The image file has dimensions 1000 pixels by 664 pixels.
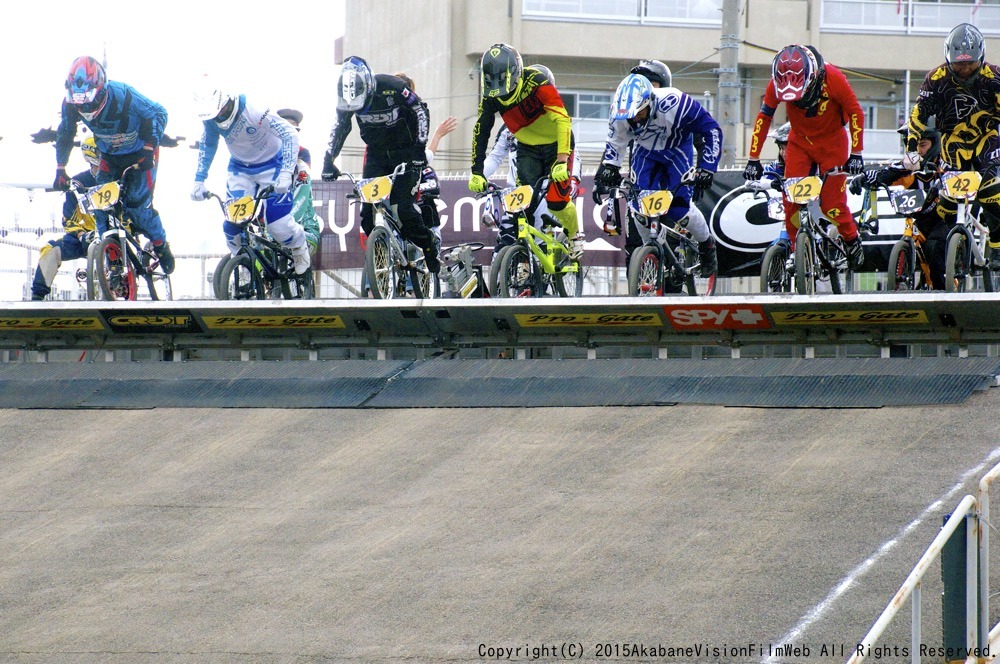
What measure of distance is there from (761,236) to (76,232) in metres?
8.67

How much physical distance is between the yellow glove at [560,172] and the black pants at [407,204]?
130 centimetres

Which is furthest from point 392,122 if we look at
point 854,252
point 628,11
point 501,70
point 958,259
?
point 628,11

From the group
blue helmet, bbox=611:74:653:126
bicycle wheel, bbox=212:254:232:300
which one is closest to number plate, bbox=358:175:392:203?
bicycle wheel, bbox=212:254:232:300

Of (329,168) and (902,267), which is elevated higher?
(329,168)

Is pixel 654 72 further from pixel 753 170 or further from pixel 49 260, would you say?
pixel 49 260

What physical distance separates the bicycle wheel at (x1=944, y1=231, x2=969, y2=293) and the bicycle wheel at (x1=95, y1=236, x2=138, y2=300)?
24.3ft

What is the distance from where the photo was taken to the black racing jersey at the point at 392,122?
41.5 feet

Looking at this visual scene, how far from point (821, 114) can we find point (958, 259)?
171 centimetres

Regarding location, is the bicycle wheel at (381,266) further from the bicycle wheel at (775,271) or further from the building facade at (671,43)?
the building facade at (671,43)

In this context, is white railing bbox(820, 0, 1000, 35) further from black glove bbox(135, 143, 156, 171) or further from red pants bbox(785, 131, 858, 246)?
black glove bbox(135, 143, 156, 171)

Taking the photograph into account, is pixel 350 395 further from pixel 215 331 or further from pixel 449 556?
pixel 449 556

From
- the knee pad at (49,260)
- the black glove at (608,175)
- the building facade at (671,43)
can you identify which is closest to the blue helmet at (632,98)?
the black glove at (608,175)

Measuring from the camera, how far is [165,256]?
13695 millimetres

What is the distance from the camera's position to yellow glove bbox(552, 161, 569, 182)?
12.3 metres
